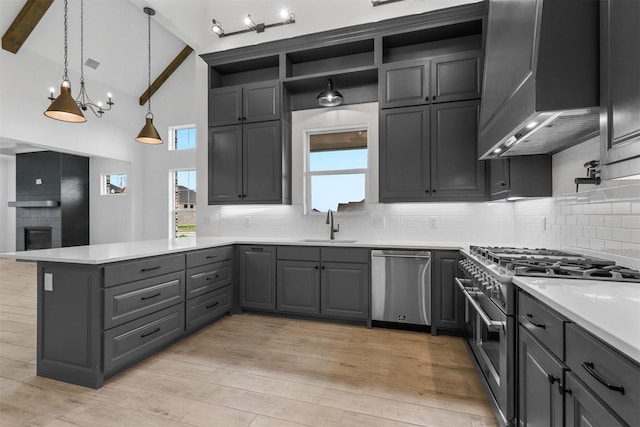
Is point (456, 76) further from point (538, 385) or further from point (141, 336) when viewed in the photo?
point (141, 336)

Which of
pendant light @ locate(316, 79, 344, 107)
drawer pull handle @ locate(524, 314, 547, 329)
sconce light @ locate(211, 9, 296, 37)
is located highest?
sconce light @ locate(211, 9, 296, 37)

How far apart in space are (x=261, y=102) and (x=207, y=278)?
2.18m

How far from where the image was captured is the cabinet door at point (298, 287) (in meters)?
3.41

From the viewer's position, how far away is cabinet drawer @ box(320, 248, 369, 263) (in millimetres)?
3256

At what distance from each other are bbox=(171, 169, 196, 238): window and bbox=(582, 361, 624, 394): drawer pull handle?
8053mm

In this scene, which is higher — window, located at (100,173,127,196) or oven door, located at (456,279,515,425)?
window, located at (100,173,127,196)

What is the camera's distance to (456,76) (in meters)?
3.19

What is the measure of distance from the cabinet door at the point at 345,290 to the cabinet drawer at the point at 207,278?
1.09 metres

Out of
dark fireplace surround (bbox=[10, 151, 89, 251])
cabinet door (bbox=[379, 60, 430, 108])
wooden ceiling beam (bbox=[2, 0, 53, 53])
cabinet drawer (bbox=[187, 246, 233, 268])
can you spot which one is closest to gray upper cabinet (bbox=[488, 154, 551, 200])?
cabinet door (bbox=[379, 60, 430, 108])

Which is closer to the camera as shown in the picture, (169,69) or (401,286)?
(401,286)

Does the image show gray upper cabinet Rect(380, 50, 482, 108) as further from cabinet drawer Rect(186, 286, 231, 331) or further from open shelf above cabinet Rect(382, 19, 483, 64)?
cabinet drawer Rect(186, 286, 231, 331)

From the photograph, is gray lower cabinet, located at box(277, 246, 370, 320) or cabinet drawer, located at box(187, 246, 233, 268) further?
gray lower cabinet, located at box(277, 246, 370, 320)

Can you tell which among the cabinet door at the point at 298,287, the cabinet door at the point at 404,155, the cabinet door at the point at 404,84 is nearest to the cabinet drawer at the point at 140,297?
the cabinet door at the point at 298,287

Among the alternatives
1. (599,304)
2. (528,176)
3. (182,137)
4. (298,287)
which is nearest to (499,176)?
(528,176)
